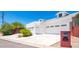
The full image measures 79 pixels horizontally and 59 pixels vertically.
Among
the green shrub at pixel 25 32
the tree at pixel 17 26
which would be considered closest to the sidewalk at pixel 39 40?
the green shrub at pixel 25 32

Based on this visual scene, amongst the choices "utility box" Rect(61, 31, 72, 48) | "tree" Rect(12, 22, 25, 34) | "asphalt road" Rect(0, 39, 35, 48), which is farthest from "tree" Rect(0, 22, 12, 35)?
"utility box" Rect(61, 31, 72, 48)

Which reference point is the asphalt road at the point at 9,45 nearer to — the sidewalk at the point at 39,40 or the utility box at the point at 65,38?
the sidewalk at the point at 39,40

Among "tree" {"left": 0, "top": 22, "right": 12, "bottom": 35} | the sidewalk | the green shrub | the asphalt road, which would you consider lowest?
the asphalt road

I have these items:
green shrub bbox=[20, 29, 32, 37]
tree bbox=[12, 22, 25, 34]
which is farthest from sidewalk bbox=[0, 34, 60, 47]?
tree bbox=[12, 22, 25, 34]

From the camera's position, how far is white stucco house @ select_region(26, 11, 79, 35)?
5.52 m

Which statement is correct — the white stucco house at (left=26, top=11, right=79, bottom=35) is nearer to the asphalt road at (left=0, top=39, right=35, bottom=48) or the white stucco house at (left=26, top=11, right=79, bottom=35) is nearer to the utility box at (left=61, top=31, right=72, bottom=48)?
the utility box at (left=61, top=31, right=72, bottom=48)

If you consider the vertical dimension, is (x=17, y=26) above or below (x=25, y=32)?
above

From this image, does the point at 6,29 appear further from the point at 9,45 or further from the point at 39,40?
the point at 39,40

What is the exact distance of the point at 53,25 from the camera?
5.64 meters

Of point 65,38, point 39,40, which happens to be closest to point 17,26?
point 39,40

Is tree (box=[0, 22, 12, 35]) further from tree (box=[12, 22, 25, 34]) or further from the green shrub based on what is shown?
the green shrub

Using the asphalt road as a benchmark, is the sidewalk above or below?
above

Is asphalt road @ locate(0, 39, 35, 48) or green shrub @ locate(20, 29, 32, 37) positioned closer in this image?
asphalt road @ locate(0, 39, 35, 48)
